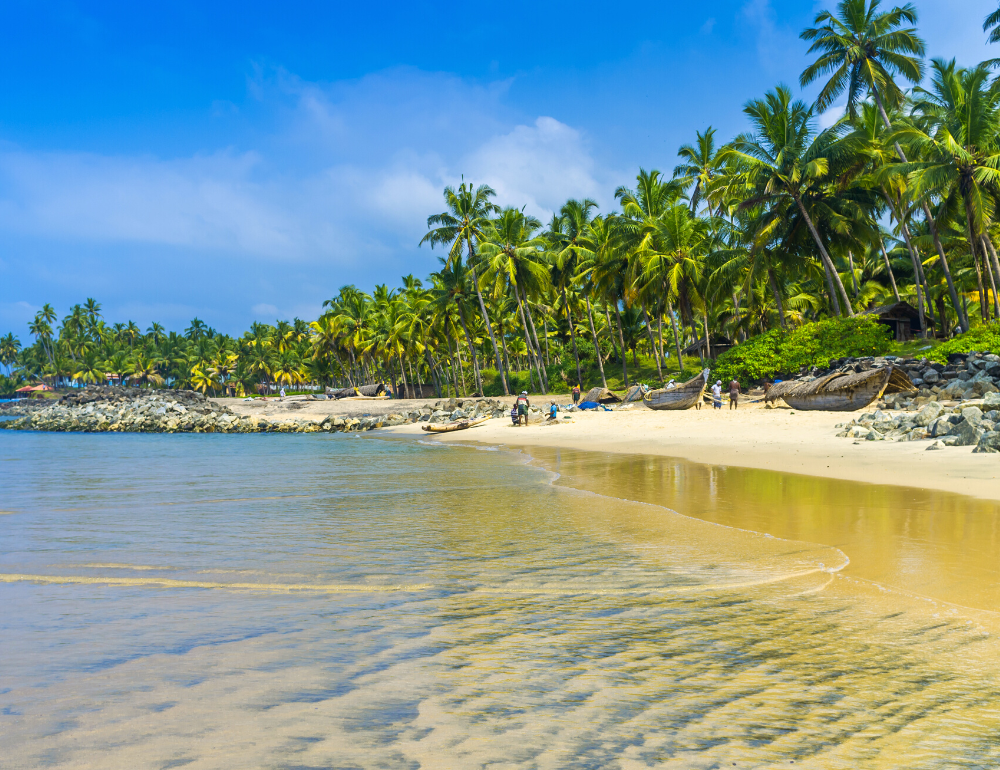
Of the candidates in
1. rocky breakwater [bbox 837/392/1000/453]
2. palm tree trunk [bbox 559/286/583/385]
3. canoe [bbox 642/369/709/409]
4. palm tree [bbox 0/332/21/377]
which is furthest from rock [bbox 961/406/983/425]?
palm tree [bbox 0/332/21/377]

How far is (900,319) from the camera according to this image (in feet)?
103

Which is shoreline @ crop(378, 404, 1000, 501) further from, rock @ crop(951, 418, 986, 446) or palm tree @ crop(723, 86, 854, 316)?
palm tree @ crop(723, 86, 854, 316)

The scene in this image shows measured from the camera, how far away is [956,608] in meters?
3.79

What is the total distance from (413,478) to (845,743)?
10347 millimetres

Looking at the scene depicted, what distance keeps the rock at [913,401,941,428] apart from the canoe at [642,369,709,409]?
11.0m

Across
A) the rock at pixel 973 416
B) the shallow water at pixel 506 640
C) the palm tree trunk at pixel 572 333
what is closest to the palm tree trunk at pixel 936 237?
the rock at pixel 973 416

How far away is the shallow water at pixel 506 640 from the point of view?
7.71 ft

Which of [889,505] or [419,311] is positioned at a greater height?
[419,311]

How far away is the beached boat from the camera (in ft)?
59.3

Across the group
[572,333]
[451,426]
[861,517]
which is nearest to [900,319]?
[572,333]

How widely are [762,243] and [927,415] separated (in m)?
18.9

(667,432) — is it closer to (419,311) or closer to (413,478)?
(413,478)

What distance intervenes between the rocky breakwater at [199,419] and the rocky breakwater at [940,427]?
20850 millimetres

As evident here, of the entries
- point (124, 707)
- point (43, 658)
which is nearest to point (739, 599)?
point (124, 707)
